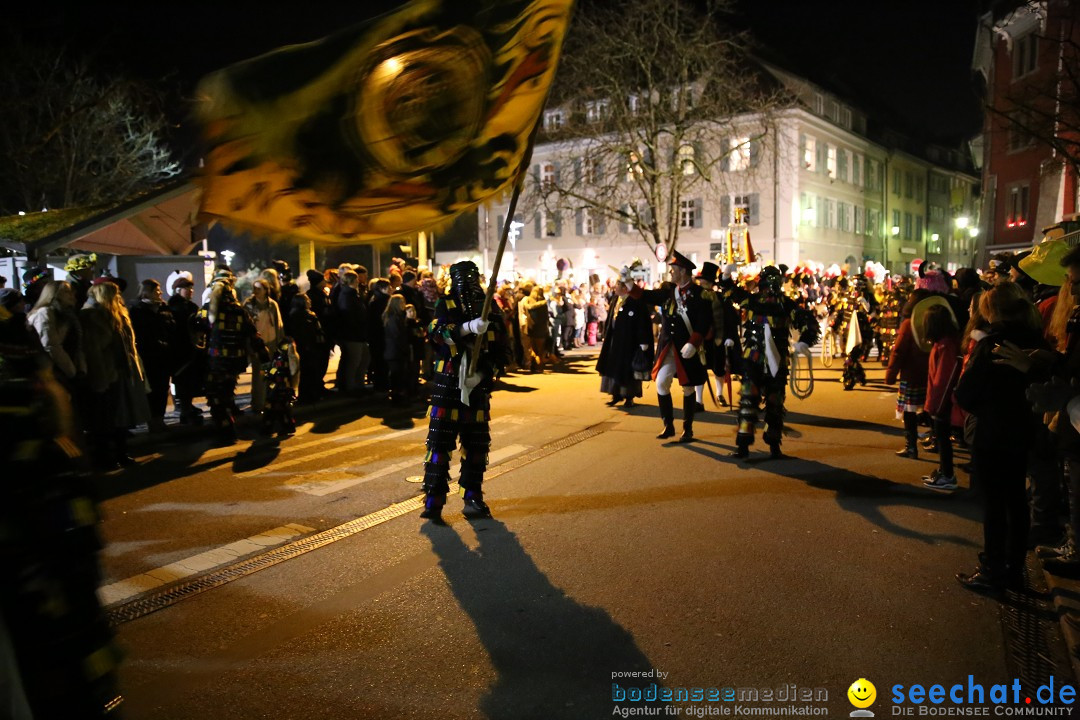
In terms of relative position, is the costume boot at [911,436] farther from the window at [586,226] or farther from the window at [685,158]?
the window at [586,226]

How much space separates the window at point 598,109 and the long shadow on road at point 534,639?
26.6 m

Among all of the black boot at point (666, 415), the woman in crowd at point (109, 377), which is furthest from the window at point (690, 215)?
the woman in crowd at point (109, 377)

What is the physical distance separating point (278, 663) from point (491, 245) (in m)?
52.5

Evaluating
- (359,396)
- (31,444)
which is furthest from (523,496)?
(359,396)

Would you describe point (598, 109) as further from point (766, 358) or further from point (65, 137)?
point (766, 358)

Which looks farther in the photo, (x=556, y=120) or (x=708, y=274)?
(x=556, y=120)

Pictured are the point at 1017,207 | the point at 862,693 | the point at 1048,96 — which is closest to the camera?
the point at 862,693

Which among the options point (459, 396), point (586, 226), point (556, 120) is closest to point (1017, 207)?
point (556, 120)

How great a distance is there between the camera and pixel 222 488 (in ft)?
23.2

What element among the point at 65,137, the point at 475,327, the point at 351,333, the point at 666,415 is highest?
the point at 65,137

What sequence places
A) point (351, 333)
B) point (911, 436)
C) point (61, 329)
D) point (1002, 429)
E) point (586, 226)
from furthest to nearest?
point (586, 226) < point (351, 333) < point (911, 436) < point (61, 329) < point (1002, 429)

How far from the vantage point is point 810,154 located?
4588 centimetres

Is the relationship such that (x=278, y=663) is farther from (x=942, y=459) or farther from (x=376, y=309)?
(x=376, y=309)

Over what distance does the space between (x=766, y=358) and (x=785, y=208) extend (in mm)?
38658
